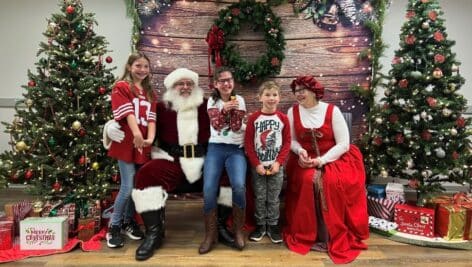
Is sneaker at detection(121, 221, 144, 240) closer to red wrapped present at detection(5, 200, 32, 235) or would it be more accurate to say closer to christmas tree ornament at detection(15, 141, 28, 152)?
red wrapped present at detection(5, 200, 32, 235)

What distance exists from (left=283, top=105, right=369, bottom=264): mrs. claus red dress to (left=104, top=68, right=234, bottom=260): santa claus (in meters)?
0.55

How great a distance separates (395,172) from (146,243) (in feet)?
7.67

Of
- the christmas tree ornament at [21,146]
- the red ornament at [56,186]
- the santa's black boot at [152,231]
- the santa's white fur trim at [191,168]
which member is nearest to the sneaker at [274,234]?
the santa's white fur trim at [191,168]

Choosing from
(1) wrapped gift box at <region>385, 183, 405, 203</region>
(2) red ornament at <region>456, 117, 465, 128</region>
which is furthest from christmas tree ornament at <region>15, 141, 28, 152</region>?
(2) red ornament at <region>456, 117, 465, 128</region>

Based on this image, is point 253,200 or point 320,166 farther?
point 253,200

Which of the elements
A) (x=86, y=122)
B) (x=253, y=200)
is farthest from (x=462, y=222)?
(x=86, y=122)

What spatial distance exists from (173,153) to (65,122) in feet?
3.19

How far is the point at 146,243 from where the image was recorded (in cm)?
264

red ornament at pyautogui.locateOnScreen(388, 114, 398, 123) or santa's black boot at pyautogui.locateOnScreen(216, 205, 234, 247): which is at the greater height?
red ornament at pyautogui.locateOnScreen(388, 114, 398, 123)

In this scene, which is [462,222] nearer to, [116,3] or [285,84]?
[285,84]

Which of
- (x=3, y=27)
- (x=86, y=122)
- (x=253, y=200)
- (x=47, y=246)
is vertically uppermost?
(x=3, y=27)

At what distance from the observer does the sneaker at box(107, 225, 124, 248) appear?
9.04ft

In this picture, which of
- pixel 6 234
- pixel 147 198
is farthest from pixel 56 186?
pixel 147 198

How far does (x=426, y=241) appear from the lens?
2826 millimetres
